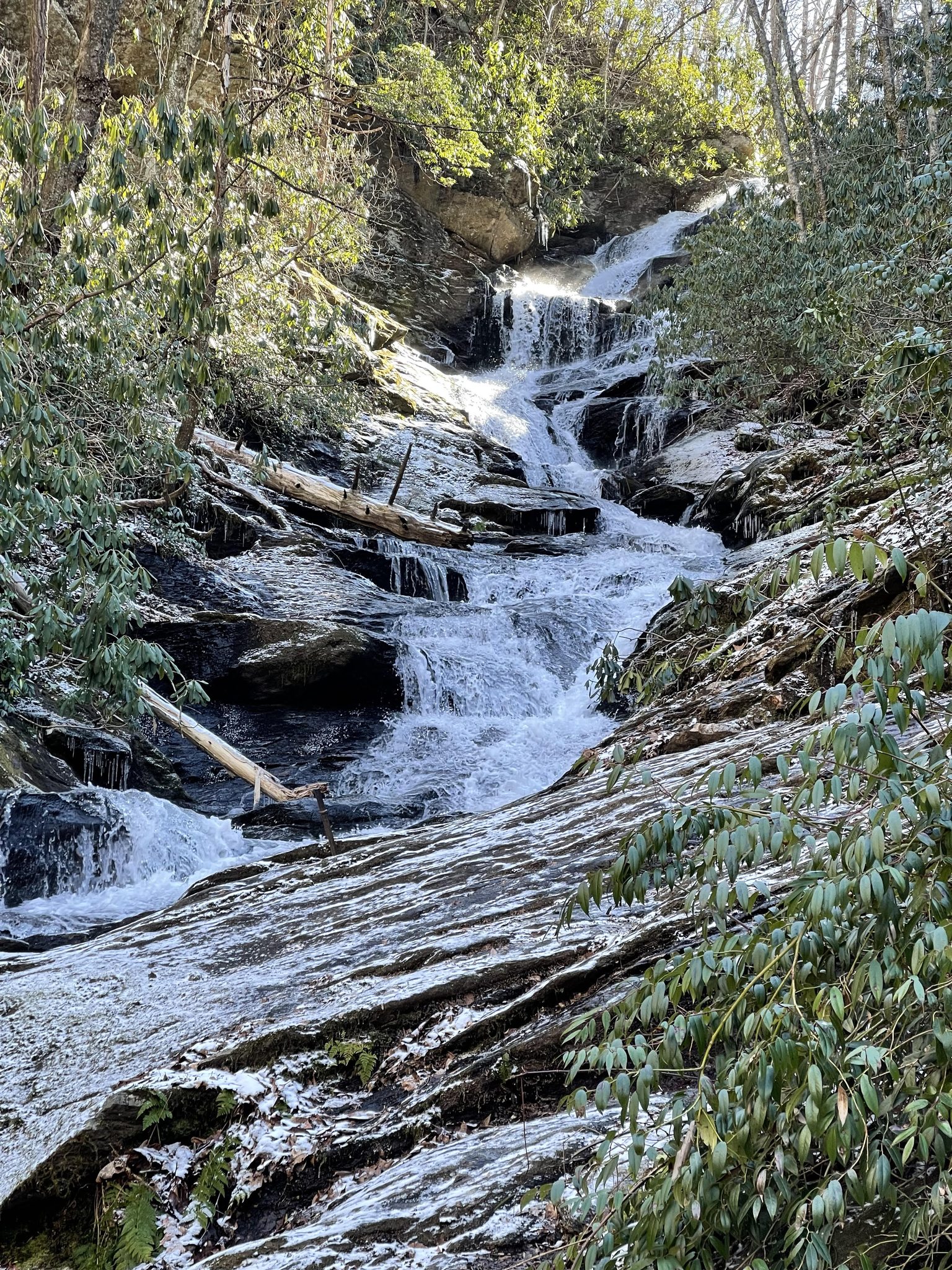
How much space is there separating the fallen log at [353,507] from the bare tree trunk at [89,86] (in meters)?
8.04

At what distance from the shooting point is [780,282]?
50.2 ft

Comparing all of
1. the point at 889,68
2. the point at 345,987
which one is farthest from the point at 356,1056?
the point at 889,68

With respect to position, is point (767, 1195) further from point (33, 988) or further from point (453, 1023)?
point (33, 988)

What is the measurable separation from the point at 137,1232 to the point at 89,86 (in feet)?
23.8

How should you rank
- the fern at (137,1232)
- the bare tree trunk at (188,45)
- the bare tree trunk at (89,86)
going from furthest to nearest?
the bare tree trunk at (188,45) < the bare tree trunk at (89,86) < the fern at (137,1232)

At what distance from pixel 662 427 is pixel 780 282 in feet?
19.0

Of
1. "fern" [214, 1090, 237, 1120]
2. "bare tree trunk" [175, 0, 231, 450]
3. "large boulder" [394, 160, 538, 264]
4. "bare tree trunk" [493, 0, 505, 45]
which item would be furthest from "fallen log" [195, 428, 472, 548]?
"large boulder" [394, 160, 538, 264]

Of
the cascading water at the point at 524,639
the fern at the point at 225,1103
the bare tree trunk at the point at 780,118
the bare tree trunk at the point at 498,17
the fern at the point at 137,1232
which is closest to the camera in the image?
the fern at the point at 137,1232

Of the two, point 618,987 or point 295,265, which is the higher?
point 295,265

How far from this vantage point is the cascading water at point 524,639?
1059 cm

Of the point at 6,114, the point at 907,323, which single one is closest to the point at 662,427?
the point at 907,323

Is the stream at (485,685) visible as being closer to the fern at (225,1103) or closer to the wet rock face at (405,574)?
the wet rock face at (405,574)

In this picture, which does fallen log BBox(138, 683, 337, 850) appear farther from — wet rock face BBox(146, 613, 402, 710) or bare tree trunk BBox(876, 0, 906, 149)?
bare tree trunk BBox(876, 0, 906, 149)

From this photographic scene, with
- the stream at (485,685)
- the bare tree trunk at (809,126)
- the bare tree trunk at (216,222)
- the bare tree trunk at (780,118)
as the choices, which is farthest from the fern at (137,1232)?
the bare tree trunk at (809,126)
